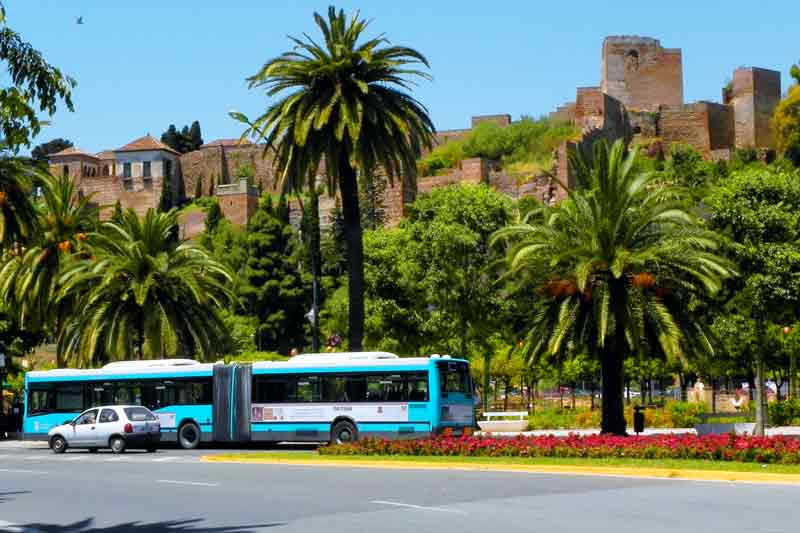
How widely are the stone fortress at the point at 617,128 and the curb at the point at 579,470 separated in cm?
8847

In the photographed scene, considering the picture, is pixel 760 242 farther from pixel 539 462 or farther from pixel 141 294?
pixel 141 294

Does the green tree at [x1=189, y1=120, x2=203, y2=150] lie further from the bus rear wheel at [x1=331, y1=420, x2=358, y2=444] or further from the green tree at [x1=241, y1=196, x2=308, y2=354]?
the bus rear wheel at [x1=331, y1=420, x2=358, y2=444]

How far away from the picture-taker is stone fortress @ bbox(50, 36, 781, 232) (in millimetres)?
128375

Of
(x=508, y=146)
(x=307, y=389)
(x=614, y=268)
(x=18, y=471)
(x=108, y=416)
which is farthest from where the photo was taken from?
(x=508, y=146)

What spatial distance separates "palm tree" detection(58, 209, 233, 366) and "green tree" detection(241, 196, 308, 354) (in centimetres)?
5089

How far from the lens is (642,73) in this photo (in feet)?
459

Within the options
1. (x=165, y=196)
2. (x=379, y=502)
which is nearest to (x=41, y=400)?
(x=379, y=502)

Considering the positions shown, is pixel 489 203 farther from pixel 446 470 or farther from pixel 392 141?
pixel 446 470

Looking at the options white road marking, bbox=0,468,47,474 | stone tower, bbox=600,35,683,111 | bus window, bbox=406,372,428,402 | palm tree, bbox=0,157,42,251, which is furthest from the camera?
stone tower, bbox=600,35,683,111

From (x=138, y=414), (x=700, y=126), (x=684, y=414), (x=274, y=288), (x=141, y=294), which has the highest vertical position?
(x=700, y=126)

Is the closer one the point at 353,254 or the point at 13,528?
the point at 13,528

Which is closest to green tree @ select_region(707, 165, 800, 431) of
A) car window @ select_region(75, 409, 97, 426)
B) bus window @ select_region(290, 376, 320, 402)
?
bus window @ select_region(290, 376, 320, 402)

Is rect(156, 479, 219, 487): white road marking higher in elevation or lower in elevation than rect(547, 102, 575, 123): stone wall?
lower

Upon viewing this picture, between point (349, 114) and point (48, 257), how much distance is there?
51.3ft
